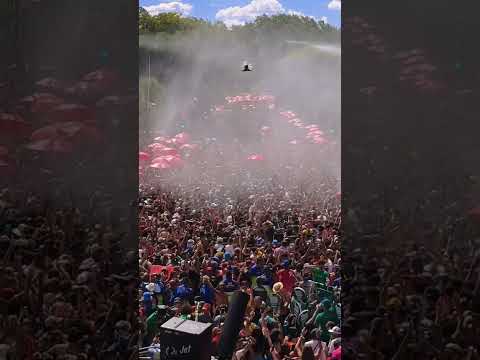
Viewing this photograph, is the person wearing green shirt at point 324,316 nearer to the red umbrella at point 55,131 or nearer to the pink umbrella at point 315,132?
the red umbrella at point 55,131

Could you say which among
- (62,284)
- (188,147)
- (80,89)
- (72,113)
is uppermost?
(80,89)

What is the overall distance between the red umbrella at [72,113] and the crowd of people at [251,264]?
2216 mm

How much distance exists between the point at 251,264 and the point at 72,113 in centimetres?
379

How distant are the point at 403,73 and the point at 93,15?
292 centimetres

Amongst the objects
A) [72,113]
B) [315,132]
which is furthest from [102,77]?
[315,132]

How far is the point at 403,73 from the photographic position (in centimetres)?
536

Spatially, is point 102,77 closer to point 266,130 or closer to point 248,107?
point 266,130

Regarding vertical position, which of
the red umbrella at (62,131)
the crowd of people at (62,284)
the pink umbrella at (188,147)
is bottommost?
the crowd of people at (62,284)

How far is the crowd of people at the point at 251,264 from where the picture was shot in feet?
20.9

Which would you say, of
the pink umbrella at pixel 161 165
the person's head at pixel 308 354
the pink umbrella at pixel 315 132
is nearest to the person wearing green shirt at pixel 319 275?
the person's head at pixel 308 354

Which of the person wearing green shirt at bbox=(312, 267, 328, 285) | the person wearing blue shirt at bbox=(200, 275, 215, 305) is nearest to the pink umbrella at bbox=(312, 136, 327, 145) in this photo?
the person wearing green shirt at bbox=(312, 267, 328, 285)

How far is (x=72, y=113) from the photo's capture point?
526cm

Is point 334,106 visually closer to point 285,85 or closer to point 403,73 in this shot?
Result: point 285,85

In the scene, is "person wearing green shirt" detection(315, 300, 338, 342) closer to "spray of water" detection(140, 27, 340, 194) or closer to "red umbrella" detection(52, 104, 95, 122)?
"red umbrella" detection(52, 104, 95, 122)
